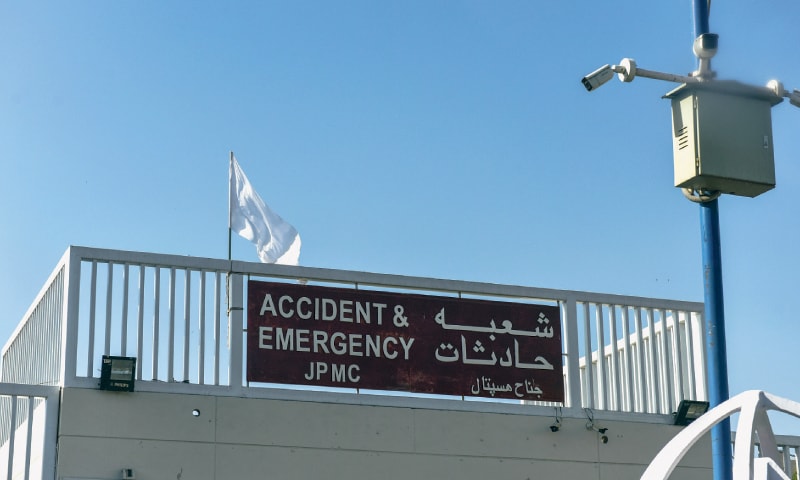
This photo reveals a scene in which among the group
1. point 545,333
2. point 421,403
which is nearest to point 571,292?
point 545,333

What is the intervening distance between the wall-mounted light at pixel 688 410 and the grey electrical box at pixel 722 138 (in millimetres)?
4630

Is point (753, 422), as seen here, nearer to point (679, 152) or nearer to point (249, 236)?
point (679, 152)

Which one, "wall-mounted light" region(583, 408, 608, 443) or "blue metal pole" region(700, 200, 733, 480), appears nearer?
"blue metal pole" region(700, 200, 733, 480)

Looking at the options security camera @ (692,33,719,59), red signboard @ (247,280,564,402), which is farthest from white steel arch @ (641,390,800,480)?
red signboard @ (247,280,564,402)

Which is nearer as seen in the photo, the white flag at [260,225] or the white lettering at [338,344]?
the white lettering at [338,344]

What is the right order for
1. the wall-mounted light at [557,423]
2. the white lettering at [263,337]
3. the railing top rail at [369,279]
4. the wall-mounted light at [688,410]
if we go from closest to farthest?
the railing top rail at [369,279] < the white lettering at [263,337] < the wall-mounted light at [557,423] < the wall-mounted light at [688,410]

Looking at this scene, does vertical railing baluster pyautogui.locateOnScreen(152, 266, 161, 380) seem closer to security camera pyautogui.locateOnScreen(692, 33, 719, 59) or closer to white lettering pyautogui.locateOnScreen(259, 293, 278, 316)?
white lettering pyautogui.locateOnScreen(259, 293, 278, 316)

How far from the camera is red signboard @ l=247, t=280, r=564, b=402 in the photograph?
13.3 metres

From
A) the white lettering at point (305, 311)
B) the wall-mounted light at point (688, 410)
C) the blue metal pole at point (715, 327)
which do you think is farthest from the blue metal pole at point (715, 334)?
the white lettering at point (305, 311)

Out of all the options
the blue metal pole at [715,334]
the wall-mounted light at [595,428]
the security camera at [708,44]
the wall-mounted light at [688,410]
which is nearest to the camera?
the blue metal pole at [715,334]

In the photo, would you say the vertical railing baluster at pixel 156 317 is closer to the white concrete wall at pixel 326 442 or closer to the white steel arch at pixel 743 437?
the white concrete wall at pixel 326 442

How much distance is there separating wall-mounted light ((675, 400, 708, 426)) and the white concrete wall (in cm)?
19

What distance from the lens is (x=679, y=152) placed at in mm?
10664

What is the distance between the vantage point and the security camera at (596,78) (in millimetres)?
10672
